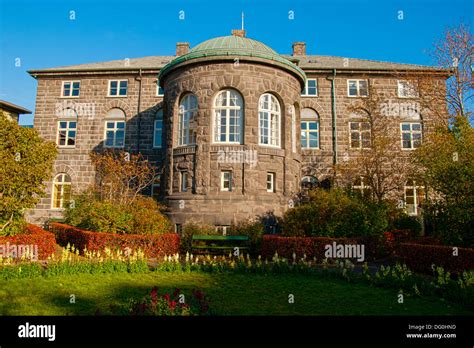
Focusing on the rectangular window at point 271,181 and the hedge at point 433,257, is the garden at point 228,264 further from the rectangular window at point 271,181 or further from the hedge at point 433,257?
the rectangular window at point 271,181

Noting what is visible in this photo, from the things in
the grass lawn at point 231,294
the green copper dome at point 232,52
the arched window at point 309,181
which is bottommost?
the grass lawn at point 231,294

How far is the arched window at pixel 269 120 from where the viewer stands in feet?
57.6

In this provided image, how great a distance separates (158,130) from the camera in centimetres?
2505

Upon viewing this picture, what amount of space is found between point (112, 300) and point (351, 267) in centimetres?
650

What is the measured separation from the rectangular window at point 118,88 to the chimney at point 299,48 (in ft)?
46.6

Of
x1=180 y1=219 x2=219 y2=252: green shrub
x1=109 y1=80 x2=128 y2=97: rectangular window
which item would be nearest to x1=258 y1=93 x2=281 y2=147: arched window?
x1=180 y1=219 x2=219 y2=252: green shrub

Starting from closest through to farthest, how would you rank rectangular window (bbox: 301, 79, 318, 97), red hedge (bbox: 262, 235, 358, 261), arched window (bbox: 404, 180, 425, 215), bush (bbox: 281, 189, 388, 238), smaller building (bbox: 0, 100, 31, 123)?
red hedge (bbox: 262, 235, 358, 261) → bush (bbox: 281, 189, 388, 238) → arched window (bbox: 404, 180, 425, 215) → rectangular window (bbox: 301, 79, 318, 97) → smaller building (bbox: 0, 100, 31, 123)

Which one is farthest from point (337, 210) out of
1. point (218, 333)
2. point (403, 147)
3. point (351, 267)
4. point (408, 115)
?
point (408, 115)

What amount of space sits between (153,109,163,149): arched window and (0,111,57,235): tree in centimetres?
1194

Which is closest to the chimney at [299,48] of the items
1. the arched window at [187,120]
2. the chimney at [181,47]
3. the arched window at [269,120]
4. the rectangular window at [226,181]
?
the chimney at [181,47]

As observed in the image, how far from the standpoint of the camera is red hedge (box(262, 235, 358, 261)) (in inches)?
485

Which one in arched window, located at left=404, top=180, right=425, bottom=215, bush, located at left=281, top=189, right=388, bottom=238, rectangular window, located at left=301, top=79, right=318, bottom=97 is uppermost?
rectangular window, located at left=301, top=79, right=318, bottom=97

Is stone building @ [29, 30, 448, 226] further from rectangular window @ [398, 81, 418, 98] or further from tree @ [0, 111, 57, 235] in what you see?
tree @ [0, 111, 57, 235]

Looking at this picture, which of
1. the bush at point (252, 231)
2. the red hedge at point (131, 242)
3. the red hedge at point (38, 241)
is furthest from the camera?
the bush at point (252, 231)
